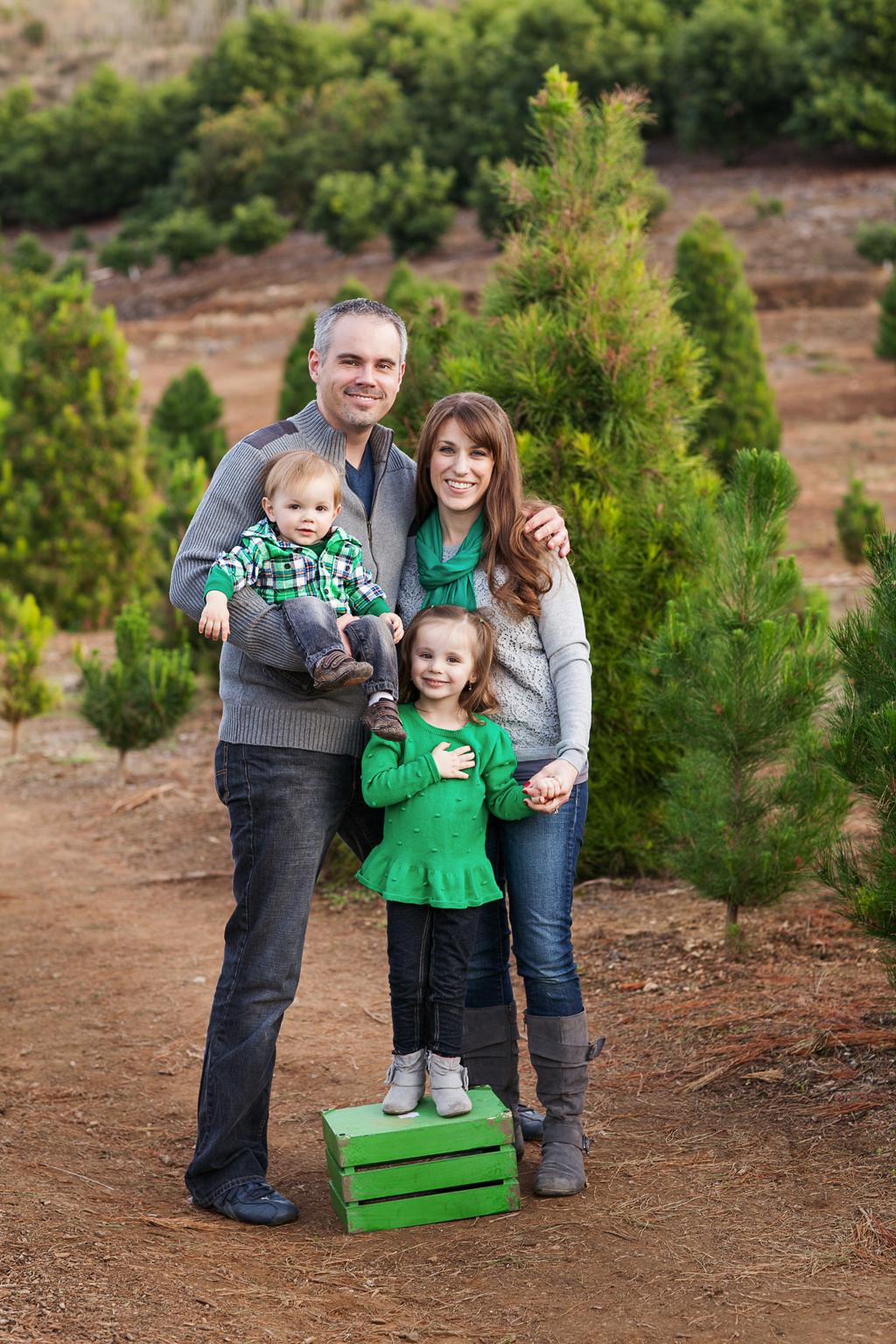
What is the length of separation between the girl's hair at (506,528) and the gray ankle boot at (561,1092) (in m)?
0.99

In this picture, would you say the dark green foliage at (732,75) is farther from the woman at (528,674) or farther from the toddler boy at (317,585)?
the toddler boy at (317,585)

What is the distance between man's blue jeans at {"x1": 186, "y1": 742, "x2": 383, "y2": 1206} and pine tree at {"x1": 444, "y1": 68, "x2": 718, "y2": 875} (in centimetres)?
223

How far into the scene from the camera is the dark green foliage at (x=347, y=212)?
36000 millimetres

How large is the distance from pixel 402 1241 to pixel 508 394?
3.30 m

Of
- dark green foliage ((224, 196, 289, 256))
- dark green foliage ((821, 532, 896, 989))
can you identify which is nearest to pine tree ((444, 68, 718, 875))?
dark green foliage ((821, 532, 896, 989))

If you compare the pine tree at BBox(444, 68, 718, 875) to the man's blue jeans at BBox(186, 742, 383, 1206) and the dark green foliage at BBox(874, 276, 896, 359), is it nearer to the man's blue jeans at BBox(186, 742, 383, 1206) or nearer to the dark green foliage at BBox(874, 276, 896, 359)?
the man's blue jeans at BBox(186, 742, 383, 1206)

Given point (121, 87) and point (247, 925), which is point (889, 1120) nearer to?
point (247, 925)

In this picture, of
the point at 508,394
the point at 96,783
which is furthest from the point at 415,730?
the point at 96,783

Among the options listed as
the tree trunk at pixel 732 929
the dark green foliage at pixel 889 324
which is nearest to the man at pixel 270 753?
the tree trunk at pixel 732 929

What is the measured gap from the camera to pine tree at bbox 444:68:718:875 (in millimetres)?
4910

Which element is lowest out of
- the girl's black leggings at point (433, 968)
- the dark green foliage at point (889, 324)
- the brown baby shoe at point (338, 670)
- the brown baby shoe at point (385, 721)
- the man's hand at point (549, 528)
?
the girl's black leggings at point (433, 968)

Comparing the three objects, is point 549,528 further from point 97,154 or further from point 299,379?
point 97,154

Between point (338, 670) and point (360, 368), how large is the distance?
0.72 metres

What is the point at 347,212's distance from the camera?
36031 millimetres
